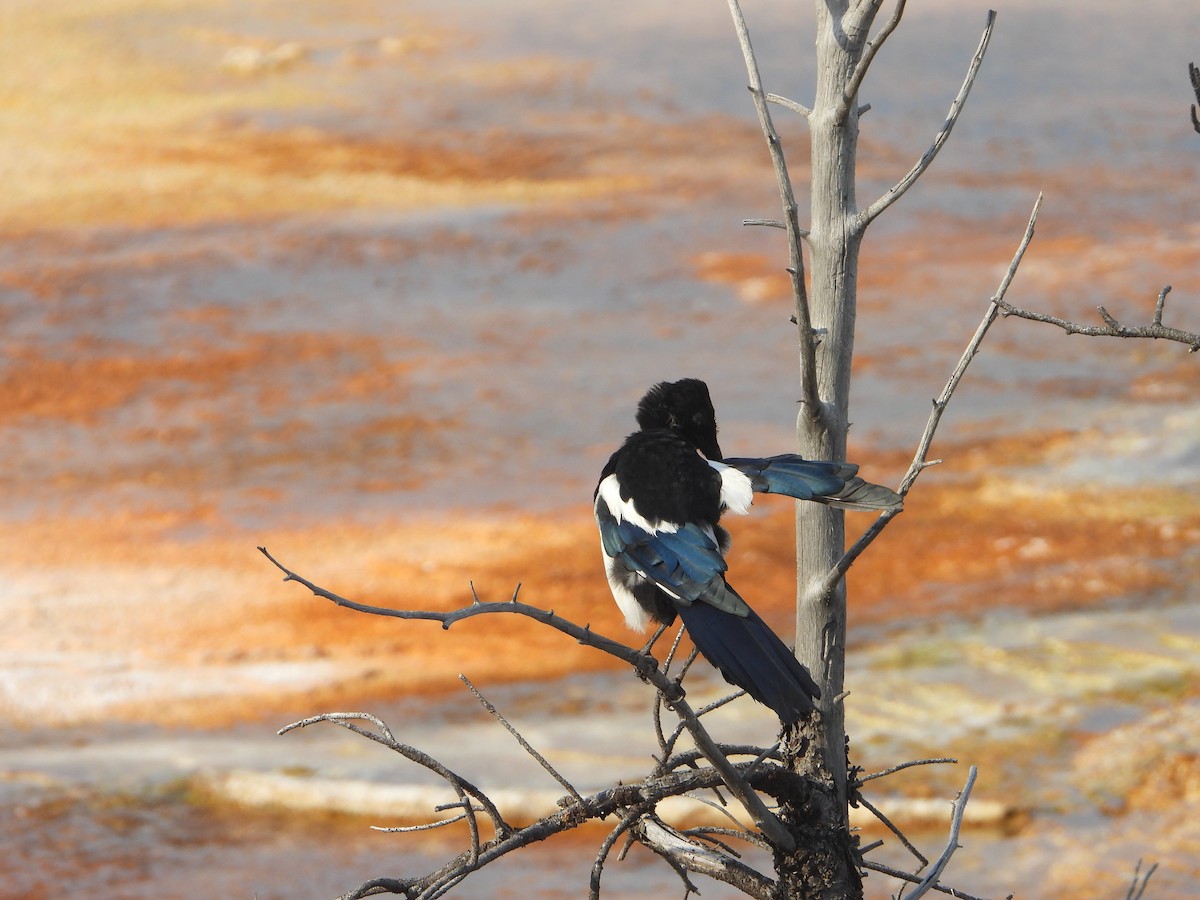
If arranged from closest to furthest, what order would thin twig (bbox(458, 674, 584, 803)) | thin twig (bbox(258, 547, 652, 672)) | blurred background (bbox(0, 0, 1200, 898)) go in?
thin twig (bbox(258, 547, 652, 672))
thin twig (bbox(458, 674, 584, 803))
blurred background (bbox(0, 0, 1200, 898))

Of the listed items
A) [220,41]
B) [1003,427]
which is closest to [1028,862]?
[1003,427]

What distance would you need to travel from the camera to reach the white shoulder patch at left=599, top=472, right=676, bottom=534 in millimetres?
2059

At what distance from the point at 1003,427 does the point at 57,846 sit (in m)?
4.62

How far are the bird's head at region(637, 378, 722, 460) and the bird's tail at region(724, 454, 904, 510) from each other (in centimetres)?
43

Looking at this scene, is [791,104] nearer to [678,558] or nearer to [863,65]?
[863,65]

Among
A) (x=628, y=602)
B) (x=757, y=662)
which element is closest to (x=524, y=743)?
(x=757, y=662)

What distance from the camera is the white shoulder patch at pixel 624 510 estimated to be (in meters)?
2.06

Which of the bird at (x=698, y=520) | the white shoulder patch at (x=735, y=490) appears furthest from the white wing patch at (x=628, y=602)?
the white shoulder patch at (x=735, y=490)

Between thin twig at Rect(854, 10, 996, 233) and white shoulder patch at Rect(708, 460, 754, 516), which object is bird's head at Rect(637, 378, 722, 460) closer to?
white shoulder patch at Rect(708, 460, 754, 516)

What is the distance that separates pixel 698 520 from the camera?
212cm

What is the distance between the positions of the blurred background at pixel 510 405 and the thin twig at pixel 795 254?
2.88m

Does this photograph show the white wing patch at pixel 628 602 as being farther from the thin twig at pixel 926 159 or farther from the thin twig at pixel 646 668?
the thin twig at pixel 926 159

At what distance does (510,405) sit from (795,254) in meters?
5.98

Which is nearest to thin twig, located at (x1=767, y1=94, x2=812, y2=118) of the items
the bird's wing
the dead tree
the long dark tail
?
the dead tree
